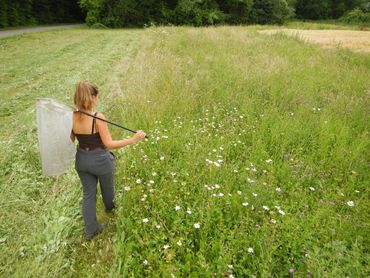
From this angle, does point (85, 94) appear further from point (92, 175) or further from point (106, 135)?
point (92, 175)

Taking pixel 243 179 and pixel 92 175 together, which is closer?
pixel 92 175

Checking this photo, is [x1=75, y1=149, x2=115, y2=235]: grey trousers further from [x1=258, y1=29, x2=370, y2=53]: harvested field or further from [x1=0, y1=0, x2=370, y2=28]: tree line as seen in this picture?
[x1=0, y1=0, x2=370, y2=28]: tree line

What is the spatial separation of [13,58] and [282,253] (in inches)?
500

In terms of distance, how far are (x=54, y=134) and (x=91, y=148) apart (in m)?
0.38

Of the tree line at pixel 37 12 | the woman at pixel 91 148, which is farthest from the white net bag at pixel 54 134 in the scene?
the tree line at pixel 37 12

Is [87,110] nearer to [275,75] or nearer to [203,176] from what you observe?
[203,176]

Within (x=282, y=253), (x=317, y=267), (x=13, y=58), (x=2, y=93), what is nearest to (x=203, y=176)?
(x=282, y=253)

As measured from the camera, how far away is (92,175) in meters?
3.05

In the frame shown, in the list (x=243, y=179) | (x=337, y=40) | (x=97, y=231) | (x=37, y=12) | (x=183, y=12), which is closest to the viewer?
(x=97, y=231)

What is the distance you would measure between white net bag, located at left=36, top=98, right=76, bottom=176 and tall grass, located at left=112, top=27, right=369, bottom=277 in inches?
33.6

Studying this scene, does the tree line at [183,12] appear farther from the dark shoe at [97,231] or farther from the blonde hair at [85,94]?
the dark shoe at [97,231]

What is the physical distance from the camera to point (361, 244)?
286 cm

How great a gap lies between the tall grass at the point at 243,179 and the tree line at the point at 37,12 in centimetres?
2569

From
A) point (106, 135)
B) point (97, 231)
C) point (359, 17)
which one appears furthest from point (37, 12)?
point (359, 17)
